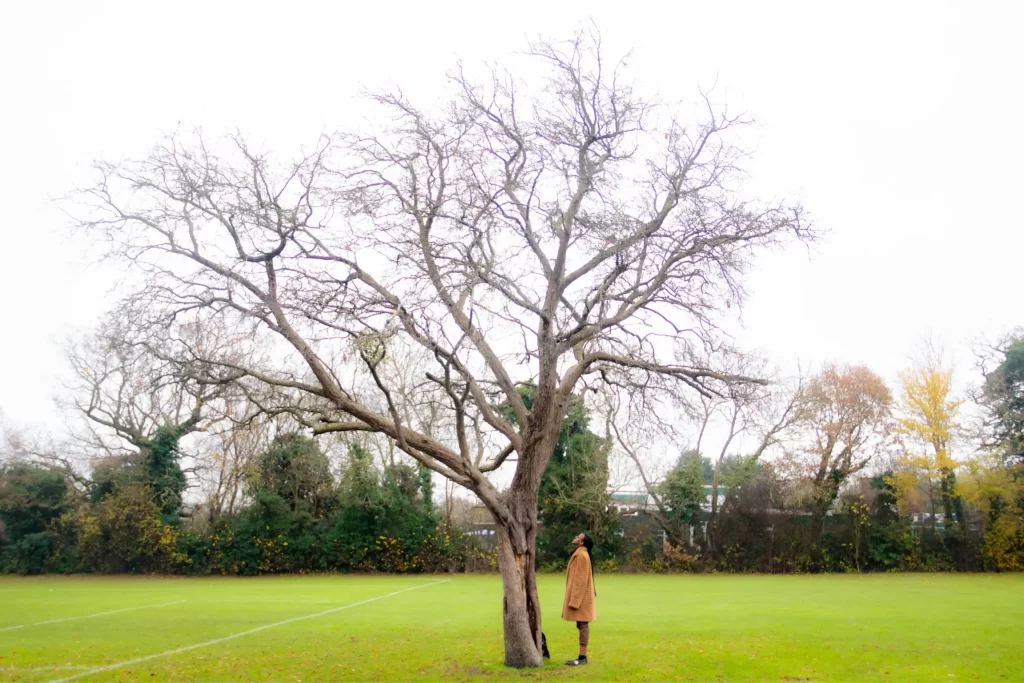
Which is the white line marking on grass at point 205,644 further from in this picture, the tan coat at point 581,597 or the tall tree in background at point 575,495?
the tall tree in background at point 575,495

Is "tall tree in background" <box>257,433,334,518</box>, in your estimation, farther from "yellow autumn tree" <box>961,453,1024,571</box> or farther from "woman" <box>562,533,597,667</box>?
"yellow autumn tree" <box>961,453,1024,571</box>

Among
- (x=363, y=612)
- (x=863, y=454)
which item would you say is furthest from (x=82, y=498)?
(x=863, y=454)

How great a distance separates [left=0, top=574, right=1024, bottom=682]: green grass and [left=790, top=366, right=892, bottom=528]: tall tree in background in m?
8.60

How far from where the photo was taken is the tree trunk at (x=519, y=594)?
10.3 meters

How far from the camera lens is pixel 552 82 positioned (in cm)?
1033

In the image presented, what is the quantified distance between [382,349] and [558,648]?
5.82 meters

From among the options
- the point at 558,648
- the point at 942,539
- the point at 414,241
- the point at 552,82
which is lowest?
the point at 558,648

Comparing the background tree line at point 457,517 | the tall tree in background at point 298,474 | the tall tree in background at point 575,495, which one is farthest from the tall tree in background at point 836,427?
the tall tree in background at point 298,474

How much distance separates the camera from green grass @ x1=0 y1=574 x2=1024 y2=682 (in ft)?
33.2

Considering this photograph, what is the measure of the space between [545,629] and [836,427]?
2434cm

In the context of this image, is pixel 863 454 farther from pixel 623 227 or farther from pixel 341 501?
pixel 623 227

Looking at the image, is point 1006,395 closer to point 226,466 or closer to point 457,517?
point 457,517

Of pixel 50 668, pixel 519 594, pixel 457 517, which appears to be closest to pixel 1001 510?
pixel 457 517

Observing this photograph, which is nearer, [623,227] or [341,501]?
[623,227]
